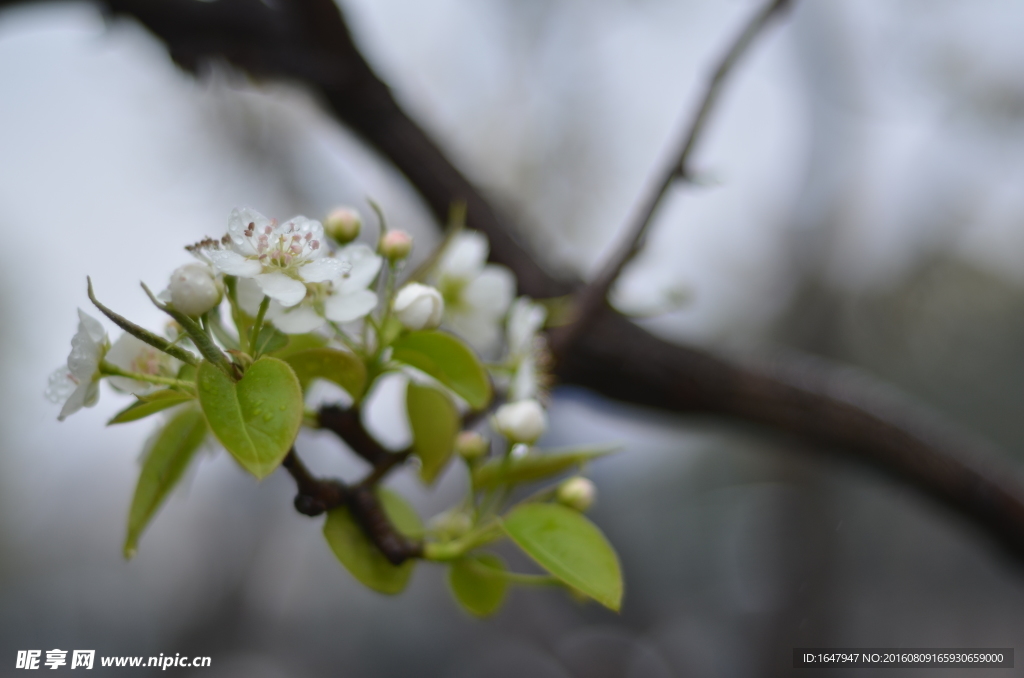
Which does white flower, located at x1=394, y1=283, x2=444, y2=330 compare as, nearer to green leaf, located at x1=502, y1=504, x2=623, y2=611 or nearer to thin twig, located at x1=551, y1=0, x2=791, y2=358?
green leaf, located at x1=502, y1=504, x2=623, y2=611

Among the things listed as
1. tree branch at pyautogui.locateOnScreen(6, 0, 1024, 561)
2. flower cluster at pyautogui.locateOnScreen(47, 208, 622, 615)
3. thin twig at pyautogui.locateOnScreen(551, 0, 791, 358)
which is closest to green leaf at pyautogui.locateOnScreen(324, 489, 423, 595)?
flower cluster at pyautogui.locateOnScreen(47, 208, 622, 615)

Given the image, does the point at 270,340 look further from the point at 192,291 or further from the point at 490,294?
the point at 490,294

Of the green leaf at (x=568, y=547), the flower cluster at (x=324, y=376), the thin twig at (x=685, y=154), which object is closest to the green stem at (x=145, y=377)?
the flower cluster at (x=324, y=376)

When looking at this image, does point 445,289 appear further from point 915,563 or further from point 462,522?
point 915,563

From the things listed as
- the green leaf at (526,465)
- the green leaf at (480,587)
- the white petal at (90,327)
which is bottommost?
the green leaf at (480,587)

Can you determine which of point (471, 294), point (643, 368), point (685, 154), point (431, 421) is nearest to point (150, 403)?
point (431, 421)

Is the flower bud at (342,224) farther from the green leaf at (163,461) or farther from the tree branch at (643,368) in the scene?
the tree branch at (643,368)
